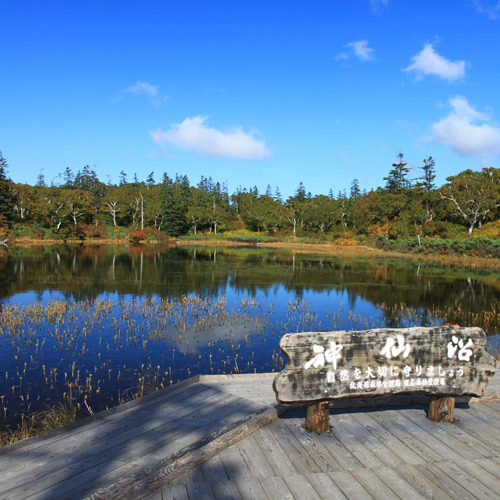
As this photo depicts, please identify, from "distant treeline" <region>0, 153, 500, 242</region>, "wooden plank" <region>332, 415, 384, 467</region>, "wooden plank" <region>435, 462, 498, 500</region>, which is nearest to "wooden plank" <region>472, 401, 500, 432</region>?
"wooden plank" <region>435, 462, 498, 500</region>

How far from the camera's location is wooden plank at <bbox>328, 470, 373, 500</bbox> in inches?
124

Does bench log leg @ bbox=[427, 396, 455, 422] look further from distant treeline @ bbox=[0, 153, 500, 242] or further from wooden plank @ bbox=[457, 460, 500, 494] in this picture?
distant treeline @ bbox=[0, 153, 500, 242]

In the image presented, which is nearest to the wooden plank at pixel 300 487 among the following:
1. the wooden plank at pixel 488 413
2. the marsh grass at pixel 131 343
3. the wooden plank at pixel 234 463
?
the wooden plank at pixel 234 463

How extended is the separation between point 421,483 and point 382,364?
3.64ft

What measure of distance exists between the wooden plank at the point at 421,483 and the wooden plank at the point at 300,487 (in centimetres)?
88

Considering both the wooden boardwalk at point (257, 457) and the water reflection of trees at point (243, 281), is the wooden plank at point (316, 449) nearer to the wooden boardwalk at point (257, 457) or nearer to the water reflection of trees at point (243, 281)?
the wooden boardwalk at point (257, 457)

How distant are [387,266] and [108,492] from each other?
1338 inches

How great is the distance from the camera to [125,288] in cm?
1912

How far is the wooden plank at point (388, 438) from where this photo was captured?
373 centimetres

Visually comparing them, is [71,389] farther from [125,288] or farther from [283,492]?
[125,288]

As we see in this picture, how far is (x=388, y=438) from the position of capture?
4.12m

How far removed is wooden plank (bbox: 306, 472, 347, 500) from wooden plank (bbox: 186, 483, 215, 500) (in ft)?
2.86

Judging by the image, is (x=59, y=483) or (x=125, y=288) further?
(x=125, y=288)

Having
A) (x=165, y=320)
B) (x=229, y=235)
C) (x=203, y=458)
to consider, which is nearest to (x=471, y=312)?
(x=165, y=320)
